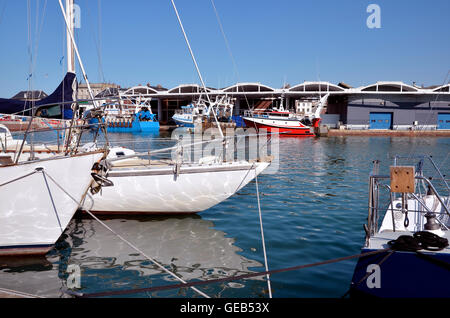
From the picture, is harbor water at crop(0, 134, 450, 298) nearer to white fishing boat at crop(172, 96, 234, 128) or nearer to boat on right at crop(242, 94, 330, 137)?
boat on right at crop(242, 94, 330, 137)

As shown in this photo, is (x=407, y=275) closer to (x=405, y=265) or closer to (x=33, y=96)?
(x=405, y=265)

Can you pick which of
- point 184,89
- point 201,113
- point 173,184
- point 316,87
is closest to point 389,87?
point 316,87

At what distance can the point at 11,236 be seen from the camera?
24.1 feet

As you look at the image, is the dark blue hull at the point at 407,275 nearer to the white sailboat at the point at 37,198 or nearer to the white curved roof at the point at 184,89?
the white sailboat at the point at 37,198

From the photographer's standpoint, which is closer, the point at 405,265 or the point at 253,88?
the point at 405,265

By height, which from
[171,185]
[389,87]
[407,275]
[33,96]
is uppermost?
[389,87]

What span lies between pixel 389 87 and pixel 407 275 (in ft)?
199

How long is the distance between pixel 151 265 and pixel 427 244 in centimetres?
475

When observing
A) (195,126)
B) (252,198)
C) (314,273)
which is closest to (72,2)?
(252,198)

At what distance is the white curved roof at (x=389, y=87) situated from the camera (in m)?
56.7

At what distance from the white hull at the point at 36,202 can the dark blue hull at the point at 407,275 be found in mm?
5712

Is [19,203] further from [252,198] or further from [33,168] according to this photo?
[252,198]

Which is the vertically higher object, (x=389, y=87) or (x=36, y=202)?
(x=389, y=87)

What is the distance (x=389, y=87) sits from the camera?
58844 mm
